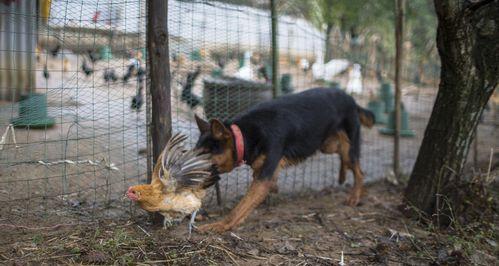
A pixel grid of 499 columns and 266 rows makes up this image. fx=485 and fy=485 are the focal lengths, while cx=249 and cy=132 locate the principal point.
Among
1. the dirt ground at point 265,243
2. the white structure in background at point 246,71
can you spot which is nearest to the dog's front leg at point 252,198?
the dirt ground at point 265,243

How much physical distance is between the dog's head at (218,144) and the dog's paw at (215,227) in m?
0.52

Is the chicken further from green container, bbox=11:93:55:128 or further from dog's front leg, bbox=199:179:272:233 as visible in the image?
green container, bbox=11:93:55:128

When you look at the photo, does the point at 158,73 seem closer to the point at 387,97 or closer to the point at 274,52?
the point at 274,52

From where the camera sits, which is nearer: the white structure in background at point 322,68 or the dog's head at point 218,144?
the dog's head at point 218,144

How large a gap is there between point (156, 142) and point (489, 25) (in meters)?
3.45

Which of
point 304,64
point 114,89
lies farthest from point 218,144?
point 304,64

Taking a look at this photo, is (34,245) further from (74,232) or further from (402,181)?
(402,181)

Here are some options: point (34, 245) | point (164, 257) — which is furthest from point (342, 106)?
point (34, 245)

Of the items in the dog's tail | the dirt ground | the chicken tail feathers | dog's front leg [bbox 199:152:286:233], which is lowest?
the dirt ground

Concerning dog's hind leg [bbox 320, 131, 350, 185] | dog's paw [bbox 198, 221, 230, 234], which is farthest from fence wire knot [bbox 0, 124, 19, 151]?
dog's hind leg [bbox 320, 131, 350, 185]

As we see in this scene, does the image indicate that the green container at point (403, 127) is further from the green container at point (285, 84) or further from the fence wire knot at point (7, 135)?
the fence wire knot at point (7, 135)

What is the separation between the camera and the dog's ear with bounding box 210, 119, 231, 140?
4.51 meters

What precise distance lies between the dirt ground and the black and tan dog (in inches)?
16.1

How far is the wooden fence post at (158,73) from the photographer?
4410 mm
